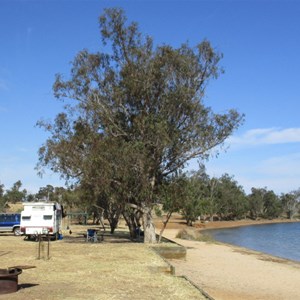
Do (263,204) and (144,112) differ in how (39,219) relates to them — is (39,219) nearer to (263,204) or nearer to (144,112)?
(144,112)

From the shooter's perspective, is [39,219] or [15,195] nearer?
[39,219]

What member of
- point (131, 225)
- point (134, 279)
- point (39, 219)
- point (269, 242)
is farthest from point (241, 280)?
point (269, 242)

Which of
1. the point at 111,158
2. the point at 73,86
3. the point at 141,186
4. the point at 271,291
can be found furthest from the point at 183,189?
the point at 271,291

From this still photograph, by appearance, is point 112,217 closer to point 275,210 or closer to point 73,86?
point 73,86

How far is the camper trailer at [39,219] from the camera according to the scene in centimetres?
2972

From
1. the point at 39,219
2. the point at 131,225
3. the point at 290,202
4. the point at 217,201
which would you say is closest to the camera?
the point at 39,219

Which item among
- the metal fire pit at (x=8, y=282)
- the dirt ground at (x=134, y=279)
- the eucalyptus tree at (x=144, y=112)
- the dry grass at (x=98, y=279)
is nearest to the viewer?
the metal fire pit at (x=8, y=282)

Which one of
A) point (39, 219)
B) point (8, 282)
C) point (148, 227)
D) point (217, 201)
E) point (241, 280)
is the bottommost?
point (241, 280)

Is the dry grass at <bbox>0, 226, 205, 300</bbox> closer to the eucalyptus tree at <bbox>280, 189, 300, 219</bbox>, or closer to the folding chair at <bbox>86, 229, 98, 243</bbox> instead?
the folding chair at <bbox>86, 229, 98, 243</bbox>

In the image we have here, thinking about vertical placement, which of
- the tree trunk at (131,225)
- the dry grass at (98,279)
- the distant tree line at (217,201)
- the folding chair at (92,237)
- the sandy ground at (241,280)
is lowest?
the sandy ground at (241,280)

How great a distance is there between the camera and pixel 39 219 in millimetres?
30406

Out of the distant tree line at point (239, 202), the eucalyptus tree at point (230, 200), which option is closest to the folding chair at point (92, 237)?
the distant tree line at point (239, 202)

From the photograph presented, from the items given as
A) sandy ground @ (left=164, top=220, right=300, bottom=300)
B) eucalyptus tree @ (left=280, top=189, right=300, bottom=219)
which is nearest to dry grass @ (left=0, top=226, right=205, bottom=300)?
sandy ground @ (left=164, top=220, right=300, bottom=300)

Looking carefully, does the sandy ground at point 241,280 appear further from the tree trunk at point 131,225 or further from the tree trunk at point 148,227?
the tree trunk at point 131,225
